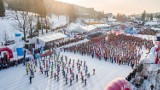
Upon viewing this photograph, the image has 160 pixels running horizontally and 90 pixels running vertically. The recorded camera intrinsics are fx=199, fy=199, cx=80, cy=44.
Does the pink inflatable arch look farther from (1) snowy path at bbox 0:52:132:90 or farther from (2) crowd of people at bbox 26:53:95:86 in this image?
(2) crowd of people at bbox 26:53:95:86

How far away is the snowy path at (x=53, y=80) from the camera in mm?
18016

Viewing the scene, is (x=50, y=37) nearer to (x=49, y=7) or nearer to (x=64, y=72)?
(x=64, y=72)

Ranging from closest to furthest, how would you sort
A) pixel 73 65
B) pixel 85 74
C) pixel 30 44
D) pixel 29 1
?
pixel 85 74
pixel 73 65
pixel 30 44
pixel 29 1

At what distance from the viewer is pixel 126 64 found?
82.4ft

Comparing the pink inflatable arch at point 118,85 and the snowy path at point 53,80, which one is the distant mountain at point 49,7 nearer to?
the snowy path at point 53,80

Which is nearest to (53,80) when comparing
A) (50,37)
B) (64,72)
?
(64,72)

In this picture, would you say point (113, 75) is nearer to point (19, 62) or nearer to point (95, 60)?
point (95, 60)

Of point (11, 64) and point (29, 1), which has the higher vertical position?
point (29, 1)

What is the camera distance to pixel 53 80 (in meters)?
19.6

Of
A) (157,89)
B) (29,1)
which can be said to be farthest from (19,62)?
(29,1)

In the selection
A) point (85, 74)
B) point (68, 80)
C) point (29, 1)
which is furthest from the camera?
point (29, 1)

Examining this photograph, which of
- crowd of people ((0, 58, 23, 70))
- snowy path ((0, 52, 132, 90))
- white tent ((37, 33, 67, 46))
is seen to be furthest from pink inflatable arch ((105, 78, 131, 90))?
white tent ((37, 33, 67, 46))

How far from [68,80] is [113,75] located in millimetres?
5090

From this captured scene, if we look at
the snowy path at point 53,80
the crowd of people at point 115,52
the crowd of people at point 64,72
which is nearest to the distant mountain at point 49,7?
the crowd of people at point 115,52
